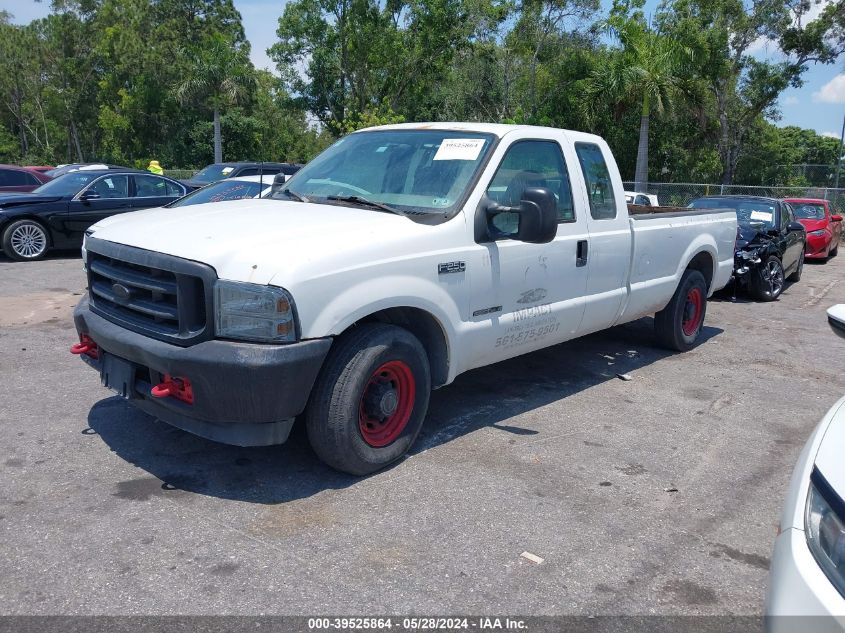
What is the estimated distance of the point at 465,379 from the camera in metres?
6.15

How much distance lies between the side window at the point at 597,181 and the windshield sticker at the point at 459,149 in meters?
1.08

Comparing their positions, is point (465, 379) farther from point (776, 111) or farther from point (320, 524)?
point (776, 111)

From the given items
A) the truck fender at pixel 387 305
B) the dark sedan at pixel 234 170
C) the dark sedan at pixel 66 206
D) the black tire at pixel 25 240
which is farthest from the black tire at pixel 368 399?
the dark sedan at pixel 234 170

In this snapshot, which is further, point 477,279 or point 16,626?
point 477,279

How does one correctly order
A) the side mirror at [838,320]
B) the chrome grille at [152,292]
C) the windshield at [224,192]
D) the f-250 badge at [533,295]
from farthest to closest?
the windshield at [224,192] → the f-250 badge at [533,295] → the chrome grille at [152,292] → the side mirror at [838,320]

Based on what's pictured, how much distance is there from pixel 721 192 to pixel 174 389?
83.2 ft

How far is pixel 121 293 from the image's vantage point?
13.3 feet

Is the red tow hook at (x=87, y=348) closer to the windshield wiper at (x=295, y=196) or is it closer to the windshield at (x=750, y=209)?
the windshield wiper at (x=295, y=196)

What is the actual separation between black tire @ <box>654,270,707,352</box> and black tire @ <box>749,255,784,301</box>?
145 inches

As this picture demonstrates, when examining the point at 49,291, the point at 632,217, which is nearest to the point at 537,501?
the point at 632,217

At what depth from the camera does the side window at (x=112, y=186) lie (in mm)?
12672

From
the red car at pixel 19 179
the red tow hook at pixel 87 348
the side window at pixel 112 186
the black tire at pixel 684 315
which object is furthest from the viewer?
the red car at pixel 19 179

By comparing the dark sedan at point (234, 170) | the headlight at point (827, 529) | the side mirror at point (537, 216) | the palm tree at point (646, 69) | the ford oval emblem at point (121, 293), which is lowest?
the headlight at point (827, 529)

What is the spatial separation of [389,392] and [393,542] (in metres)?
0.93
